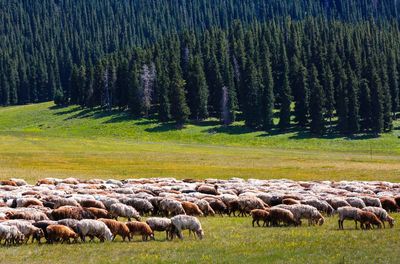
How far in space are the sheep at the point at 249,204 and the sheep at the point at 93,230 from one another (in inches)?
432

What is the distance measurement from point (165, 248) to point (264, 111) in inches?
3975

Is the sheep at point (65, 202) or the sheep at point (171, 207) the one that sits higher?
the sheep at point (65, 202)

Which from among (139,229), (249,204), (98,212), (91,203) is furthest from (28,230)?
(249,204)

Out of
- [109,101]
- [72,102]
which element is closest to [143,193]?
[109,101]

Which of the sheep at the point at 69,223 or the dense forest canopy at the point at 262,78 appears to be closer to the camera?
the sheep at the point at 69,223

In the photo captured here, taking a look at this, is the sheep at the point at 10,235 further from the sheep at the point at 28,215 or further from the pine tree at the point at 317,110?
the pine tree at the point at 317,110

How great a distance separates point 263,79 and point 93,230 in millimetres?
105381

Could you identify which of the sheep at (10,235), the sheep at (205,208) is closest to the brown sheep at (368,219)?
the sheep at (205,208)

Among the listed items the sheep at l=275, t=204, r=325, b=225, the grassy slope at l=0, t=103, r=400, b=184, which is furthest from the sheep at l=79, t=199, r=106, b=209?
the grassy slope at l=0, t=103, r=400, b=184

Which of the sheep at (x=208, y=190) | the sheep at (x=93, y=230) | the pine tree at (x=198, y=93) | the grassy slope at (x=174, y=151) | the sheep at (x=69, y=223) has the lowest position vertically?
the grassy slope at (x=174, y=151)

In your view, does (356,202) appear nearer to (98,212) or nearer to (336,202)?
(336,202)

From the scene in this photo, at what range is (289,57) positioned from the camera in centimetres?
14800

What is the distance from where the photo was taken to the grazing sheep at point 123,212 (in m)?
29.8

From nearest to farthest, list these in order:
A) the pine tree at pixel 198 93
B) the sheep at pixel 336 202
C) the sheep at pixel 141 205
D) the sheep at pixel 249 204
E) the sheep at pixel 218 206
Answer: the sheep at pixel 141 205, the sheep at pixel 249 204, the sheep at pixel 336 202, the sheep at pixel 218 206, the pine tree at pixel 198 93
